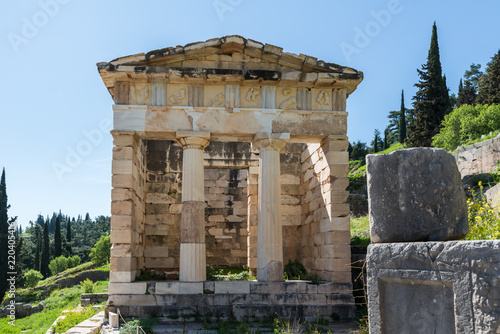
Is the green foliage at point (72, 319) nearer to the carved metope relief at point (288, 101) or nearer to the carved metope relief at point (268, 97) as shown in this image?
the carved metope relief at point (268, 97)

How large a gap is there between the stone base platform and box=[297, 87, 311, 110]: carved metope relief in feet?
16.4

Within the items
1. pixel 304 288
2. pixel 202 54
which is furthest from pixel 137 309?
pixel 202 54

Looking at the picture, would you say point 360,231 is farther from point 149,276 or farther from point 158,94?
point 158,94

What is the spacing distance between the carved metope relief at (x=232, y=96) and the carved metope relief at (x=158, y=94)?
1.78 m

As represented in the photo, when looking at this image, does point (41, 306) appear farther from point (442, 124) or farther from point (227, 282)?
point (442, 124)

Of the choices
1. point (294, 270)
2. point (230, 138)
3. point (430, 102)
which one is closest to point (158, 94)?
point (230, 138)

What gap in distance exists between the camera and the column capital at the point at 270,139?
13.7m

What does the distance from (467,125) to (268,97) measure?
972 inches

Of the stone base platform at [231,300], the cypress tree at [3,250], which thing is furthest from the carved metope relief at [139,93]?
the cypress tree at [3,250]

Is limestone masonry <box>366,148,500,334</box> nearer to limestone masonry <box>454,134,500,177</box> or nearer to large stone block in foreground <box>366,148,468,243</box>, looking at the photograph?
large stone block in foreground <box>366,148,468,243</box>

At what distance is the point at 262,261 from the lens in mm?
13297

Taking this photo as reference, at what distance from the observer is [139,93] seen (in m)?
13.7

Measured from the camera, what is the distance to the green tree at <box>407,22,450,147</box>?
3941 cm

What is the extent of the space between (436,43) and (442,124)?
7.41m
